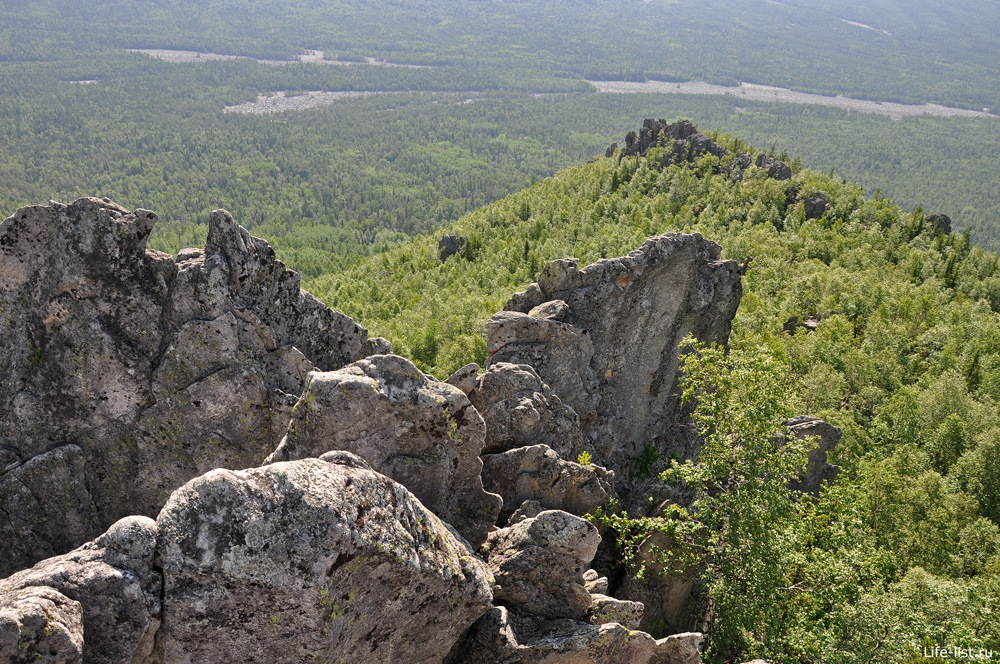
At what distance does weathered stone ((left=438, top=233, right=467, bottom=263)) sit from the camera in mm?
114506

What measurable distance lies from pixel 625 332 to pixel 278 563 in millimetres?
22799

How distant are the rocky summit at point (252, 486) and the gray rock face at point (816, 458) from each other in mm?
17656

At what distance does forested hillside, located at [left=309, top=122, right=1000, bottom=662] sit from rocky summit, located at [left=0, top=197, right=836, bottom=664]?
6.39 meters

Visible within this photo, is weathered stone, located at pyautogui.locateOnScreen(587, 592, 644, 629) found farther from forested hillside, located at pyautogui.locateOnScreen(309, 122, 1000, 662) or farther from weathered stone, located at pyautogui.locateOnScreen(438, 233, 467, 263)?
weathered stone, located at pyautogui.locateOnScreen(438, 233, 467, 263)

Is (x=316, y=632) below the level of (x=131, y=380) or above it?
below

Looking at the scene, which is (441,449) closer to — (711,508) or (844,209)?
(711,508)

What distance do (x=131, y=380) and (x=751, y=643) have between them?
18.8m

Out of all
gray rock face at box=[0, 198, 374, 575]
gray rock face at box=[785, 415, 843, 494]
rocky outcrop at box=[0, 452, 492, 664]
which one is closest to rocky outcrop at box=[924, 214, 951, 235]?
gray rock face at box=[785, 415, 843, 494]

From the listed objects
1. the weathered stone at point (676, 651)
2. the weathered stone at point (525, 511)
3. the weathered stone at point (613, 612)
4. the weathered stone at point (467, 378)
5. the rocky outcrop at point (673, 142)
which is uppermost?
the rocky outcrop at point (673, 142)

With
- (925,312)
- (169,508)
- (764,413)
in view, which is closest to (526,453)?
(764,413)

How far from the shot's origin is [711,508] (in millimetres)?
22312

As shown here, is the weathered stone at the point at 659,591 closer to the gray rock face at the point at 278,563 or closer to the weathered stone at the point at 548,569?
the weathered stone at the point at 548,569

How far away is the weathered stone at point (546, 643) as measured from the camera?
15352 millimetres

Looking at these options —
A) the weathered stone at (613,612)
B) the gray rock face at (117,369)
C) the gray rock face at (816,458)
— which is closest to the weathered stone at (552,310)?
the gray rock face at (117,369)
